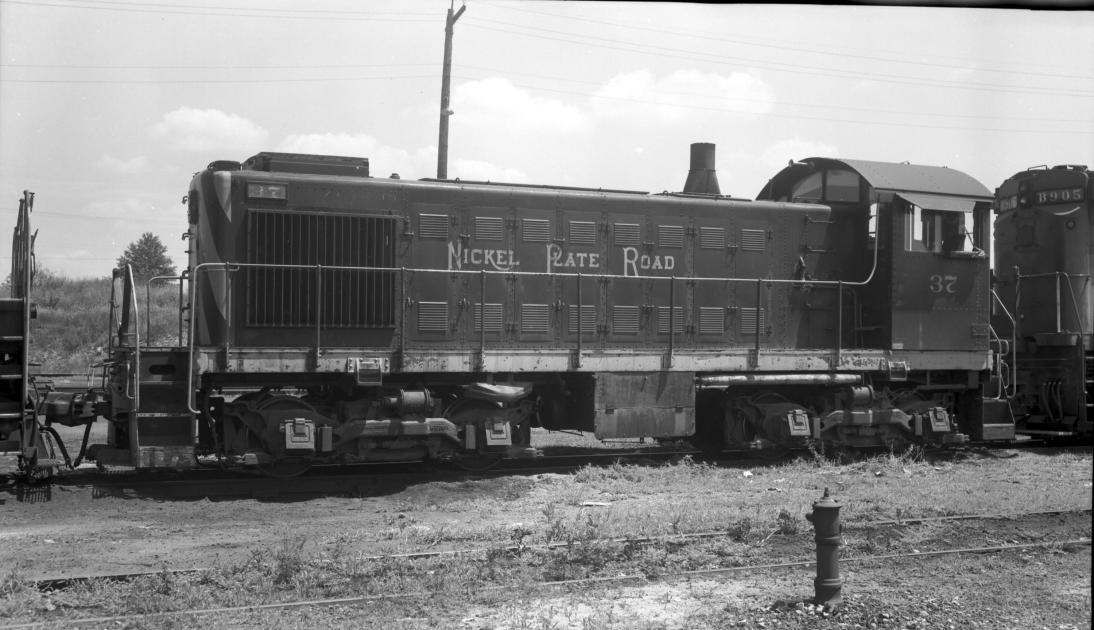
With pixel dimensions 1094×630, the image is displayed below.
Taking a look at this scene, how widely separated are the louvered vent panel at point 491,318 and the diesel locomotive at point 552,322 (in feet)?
0.11

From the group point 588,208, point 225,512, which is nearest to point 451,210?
point 588,208

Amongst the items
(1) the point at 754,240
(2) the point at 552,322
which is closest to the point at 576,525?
(2) the point at 552,322

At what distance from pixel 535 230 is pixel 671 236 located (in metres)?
1.81

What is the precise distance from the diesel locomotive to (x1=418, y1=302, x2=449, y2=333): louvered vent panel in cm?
3

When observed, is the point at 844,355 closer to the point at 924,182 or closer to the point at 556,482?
the point at 924,182

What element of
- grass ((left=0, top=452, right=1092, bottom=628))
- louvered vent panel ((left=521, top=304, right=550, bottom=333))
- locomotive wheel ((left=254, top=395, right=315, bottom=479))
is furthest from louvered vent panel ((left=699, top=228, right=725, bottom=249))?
locomotive wheel ((left=254, top=395, right=315, bottom=479))

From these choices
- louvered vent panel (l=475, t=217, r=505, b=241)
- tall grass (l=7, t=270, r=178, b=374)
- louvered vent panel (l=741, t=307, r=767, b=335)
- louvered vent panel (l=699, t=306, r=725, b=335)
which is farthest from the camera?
tall grass (l=7, t=270, r=178, b=374)

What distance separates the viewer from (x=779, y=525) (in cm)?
827

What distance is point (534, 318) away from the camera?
38.9 ft

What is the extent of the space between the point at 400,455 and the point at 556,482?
175cm

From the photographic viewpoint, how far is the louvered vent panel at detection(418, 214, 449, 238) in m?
11.5

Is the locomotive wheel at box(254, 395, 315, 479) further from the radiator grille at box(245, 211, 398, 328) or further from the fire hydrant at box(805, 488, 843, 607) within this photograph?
the fire hydrant at box(805, 488, 843, 607)

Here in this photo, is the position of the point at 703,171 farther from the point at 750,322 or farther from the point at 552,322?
the point at 552,322

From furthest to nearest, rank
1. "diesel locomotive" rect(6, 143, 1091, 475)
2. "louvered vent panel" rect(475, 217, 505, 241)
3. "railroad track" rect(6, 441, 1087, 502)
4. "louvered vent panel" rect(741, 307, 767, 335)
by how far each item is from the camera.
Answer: "louvered vent panel" rect(741, 307, 767, 335) < "louvered vent panel" rect(475, 217, 505, 241) < "diesel locomotive" rect(6, 143, 1091, 475) < "railroad track" rect(6, 441, 1087, 502)
